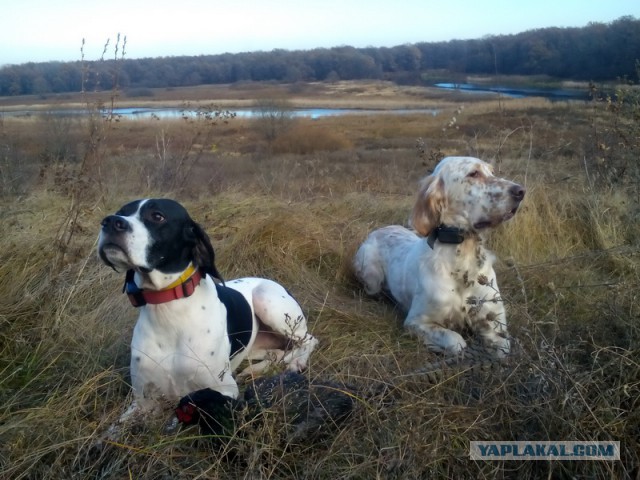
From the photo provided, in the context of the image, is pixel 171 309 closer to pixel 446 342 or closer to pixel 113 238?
pixel 113 238

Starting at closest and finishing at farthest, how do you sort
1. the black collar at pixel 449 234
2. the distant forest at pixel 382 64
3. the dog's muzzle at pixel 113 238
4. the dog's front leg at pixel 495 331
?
the dog's muzzle at pixel 113 238
the dog's front leg at pixel 495 331
the black collar at pixel 449 234
the distant forest at pixel 382 64

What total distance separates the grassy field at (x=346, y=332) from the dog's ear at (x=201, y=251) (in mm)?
685

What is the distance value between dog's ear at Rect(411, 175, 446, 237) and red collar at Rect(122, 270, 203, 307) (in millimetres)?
1540

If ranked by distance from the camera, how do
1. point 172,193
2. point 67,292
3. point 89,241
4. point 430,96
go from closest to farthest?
point 67,292, point 89,241, point 172,193, point 430,96

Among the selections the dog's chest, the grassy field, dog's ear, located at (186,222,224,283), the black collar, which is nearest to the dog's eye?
dog's ear, located at (186,222,224,283)

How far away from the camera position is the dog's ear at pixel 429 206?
3.81m

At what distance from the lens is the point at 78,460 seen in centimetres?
241

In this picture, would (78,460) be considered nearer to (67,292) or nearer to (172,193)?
(67,292)

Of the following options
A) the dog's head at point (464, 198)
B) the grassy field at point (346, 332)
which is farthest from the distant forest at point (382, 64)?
the dog's head at point (464, 198)

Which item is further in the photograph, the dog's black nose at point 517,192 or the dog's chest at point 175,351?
the dog's black nose at point 517,192

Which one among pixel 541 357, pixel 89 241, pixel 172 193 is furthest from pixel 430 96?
pixel 541 357

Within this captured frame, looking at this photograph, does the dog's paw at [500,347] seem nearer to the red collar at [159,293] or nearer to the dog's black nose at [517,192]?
the dog's black nose at [517,192]

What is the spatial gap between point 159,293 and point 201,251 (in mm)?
267

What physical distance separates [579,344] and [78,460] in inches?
85.2
